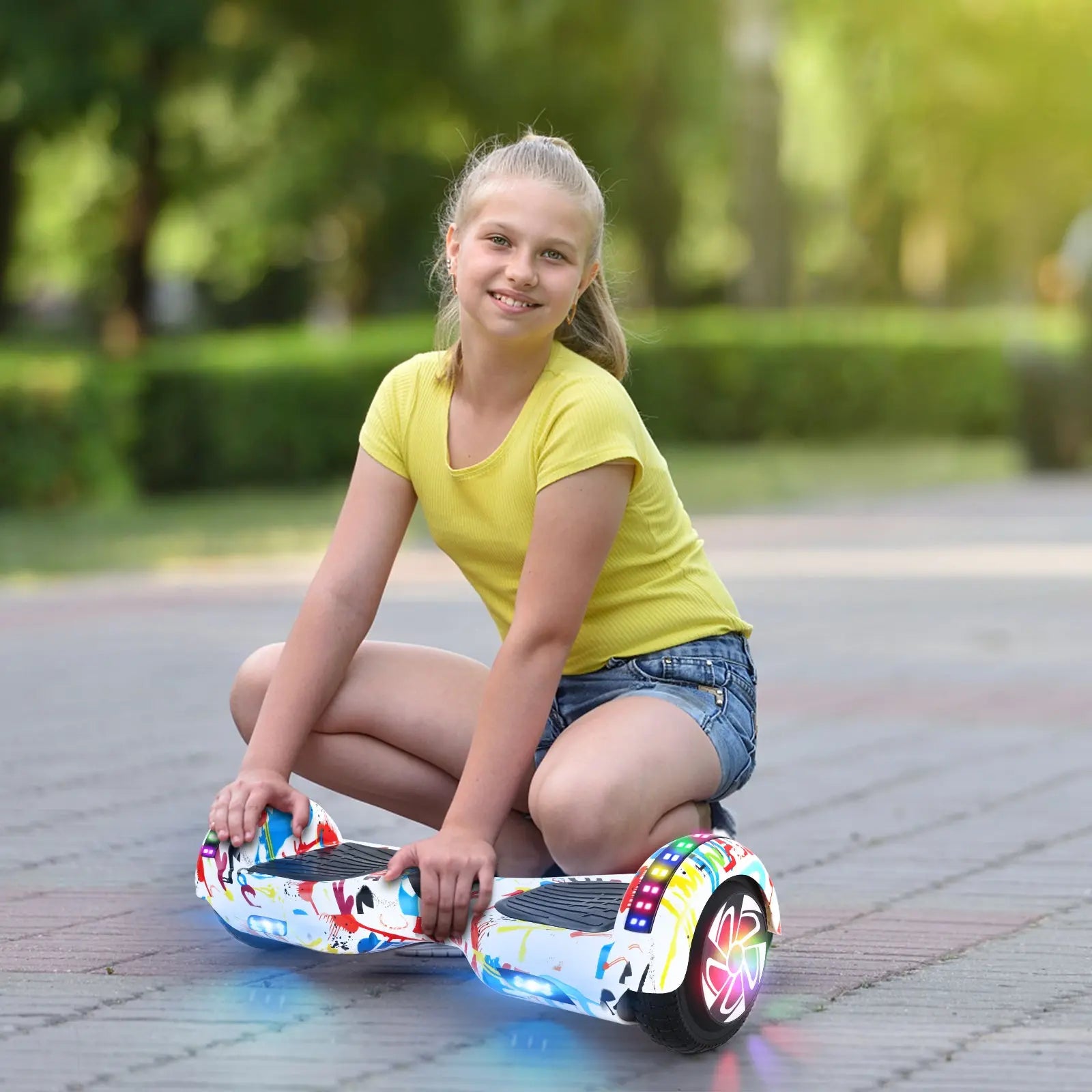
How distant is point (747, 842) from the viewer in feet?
13.8

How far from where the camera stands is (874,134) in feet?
108

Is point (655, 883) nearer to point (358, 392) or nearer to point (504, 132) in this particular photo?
point (504, 132)

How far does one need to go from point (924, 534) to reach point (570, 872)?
8.32 meters

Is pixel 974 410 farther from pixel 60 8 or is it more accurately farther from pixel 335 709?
pixel 335 709

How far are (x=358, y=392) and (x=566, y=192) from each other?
12.8 meters

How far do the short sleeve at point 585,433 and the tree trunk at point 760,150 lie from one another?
61.9ft

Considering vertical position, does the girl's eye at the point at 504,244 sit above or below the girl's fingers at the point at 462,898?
above

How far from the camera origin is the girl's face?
315 cm

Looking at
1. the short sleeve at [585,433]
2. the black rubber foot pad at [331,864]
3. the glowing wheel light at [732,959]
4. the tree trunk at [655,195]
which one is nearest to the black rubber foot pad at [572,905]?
the glowing wheel light at [732,959]

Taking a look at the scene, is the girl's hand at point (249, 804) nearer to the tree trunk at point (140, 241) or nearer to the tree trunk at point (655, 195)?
the tree trunk at point (140, 241)

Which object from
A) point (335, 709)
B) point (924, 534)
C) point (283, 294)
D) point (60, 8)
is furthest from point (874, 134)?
point (335, 709)

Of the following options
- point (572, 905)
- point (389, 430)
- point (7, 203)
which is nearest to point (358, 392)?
point (7, 203)

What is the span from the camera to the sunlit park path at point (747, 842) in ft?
9.07

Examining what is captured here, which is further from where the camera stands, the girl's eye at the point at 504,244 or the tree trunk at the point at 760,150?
the tree trunk at the point at 760,150
